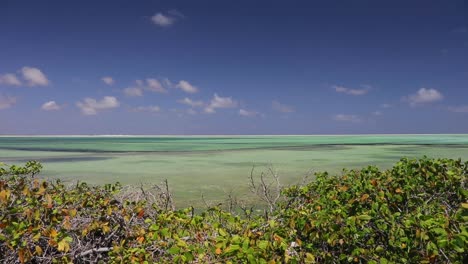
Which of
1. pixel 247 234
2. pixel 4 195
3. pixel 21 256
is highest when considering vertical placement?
pixel 4 195

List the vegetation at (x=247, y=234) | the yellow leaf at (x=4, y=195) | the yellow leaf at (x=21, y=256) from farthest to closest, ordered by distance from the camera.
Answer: the yellow leaf at (x=4, y=195), the yellow leaf at (x=21, y=256), the vegetation at (x=247, y=234)

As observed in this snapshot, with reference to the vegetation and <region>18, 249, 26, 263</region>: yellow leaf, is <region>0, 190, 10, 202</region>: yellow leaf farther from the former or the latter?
<region>18, 249, 26, 263</region>: yellow leaf

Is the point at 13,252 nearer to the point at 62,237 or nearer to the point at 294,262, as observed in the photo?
the point at 62,237

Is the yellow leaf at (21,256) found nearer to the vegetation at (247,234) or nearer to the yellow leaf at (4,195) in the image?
the vegetation at (247,234)

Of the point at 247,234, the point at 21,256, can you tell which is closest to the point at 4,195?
the point at 21,256

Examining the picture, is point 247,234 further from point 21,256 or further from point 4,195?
point 4,195

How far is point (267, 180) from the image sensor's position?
18375 millimetres

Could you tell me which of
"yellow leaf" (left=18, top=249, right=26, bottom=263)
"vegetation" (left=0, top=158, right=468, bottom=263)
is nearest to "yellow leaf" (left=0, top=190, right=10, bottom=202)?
"vegetation" (left=0, top=158, right=468, bottom=263)

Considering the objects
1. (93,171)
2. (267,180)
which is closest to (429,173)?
(267,180)

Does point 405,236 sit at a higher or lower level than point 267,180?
higher

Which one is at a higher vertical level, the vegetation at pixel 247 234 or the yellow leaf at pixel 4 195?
the yellow leaf at pixel 4 195

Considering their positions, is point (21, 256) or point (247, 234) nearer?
point (21, 256)

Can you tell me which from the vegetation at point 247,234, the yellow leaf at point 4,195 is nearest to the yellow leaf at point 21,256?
the vegetation at point 247,234

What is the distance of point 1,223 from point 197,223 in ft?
5.07
